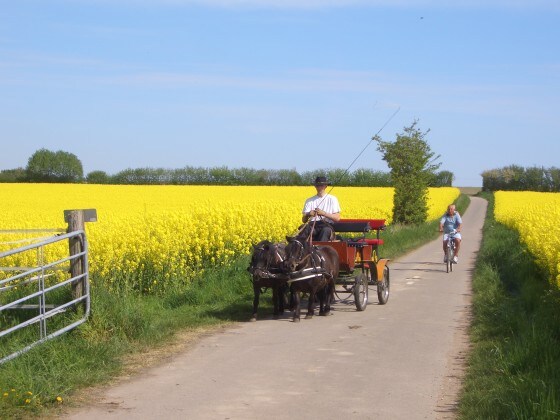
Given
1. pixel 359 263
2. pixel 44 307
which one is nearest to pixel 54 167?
pixel 359 263

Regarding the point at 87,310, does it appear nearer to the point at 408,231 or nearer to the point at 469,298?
the point at 469,298

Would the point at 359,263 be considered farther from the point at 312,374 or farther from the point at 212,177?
the point at 212,177

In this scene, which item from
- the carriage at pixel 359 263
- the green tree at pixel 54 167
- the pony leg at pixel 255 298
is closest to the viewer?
the pony leg at pixel 255 298

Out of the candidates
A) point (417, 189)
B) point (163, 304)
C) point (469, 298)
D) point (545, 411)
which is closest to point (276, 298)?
point (163, 304)

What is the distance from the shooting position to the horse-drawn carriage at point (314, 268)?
11836mm

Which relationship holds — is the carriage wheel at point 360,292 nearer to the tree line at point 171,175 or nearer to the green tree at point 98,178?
the tree line at point 171,175

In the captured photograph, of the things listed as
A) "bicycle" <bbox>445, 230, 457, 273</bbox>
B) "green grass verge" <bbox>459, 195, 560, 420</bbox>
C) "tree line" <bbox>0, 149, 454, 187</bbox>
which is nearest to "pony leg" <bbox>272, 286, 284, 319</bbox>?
"green grass verge" <bbox>459, 195, 560, 420</bbox>

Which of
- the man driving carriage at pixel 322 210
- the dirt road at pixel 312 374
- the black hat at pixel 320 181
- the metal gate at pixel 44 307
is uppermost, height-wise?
the black hat at pixel 320 181

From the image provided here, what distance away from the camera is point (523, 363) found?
841 centimetres

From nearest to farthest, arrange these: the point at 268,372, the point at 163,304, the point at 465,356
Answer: the point at 268,372 < the point at 465,356 < the point at 163,304

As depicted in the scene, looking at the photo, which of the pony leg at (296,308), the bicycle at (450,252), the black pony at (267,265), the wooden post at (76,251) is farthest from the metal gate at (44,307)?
the bicycle at (450,252)

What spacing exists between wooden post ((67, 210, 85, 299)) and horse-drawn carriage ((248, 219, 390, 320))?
2.41 meters

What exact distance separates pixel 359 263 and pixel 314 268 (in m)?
2.56

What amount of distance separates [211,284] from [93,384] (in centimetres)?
679
